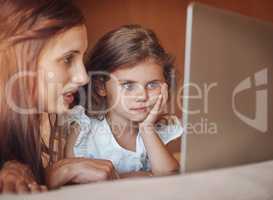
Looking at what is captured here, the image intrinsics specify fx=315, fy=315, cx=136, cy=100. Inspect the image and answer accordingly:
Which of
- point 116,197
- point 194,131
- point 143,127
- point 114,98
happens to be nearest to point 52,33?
point 114,98

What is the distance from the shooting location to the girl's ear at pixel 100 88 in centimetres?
168

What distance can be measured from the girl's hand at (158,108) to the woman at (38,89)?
1.18 ft

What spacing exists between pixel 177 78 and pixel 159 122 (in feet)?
0.91

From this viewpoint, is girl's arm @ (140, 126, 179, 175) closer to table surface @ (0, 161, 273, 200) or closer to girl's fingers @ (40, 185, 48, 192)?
table surface @ (0, 161, 273, 200)

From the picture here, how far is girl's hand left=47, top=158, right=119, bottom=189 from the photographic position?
63.1 inches

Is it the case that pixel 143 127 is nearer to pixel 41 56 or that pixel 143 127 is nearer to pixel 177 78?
pixel 177 78

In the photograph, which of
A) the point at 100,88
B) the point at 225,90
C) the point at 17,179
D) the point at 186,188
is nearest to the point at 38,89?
the point at 100,88

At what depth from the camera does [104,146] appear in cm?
171

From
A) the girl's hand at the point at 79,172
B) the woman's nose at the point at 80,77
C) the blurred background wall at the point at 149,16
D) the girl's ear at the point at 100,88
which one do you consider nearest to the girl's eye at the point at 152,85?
the blurred background wall at the point at 149,16

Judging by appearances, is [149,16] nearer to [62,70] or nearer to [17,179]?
[62,70]

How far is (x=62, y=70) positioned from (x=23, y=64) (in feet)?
0.65

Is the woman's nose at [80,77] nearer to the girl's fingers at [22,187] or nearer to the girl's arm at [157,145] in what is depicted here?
the girl's arm at [157,145]

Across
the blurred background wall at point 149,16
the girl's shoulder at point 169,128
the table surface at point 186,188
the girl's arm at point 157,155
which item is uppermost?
the blurred background wall at point 149,16

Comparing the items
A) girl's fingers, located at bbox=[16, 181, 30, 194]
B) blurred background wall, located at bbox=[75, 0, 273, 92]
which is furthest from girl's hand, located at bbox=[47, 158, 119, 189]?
blurred background wall, located at bbox=[75, 0, 273, 92]
